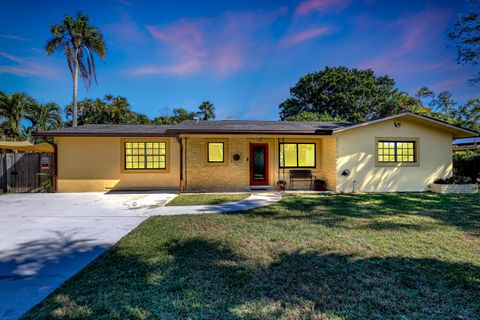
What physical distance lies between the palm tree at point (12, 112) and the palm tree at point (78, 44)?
6.75m

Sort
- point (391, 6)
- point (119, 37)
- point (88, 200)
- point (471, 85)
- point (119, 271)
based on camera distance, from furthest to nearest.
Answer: point (119, 37)
point (391, 6)
point (471, 85)
point (88, 200)
point (119, 271)

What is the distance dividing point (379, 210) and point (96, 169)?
12.0 metres

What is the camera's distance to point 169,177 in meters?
11.7

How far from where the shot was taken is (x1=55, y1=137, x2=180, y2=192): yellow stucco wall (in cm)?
1107

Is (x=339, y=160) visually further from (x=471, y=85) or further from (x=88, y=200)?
(x=88, y=200)

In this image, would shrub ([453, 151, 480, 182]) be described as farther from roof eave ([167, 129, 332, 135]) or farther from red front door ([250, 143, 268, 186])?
red front door ([250, 143, 268, 186])

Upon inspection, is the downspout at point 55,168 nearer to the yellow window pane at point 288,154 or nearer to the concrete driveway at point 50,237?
the concrete driveway at point 50,237

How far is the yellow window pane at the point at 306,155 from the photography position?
11945 mm

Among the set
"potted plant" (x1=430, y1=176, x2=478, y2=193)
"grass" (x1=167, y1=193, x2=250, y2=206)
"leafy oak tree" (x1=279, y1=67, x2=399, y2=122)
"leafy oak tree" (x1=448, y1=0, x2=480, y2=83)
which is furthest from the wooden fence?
"leafy oak tree" (x1=279, y1=67, x2=399, y2=122)

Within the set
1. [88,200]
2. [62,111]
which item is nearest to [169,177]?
[88,200]

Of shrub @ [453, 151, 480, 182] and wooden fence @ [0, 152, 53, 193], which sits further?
shrub @ [453, 151, 480, 182]

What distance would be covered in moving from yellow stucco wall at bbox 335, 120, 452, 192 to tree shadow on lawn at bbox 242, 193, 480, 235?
6.14 feet

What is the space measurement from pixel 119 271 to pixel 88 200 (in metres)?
7.01

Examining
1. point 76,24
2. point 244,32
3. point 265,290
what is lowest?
point 265,290
